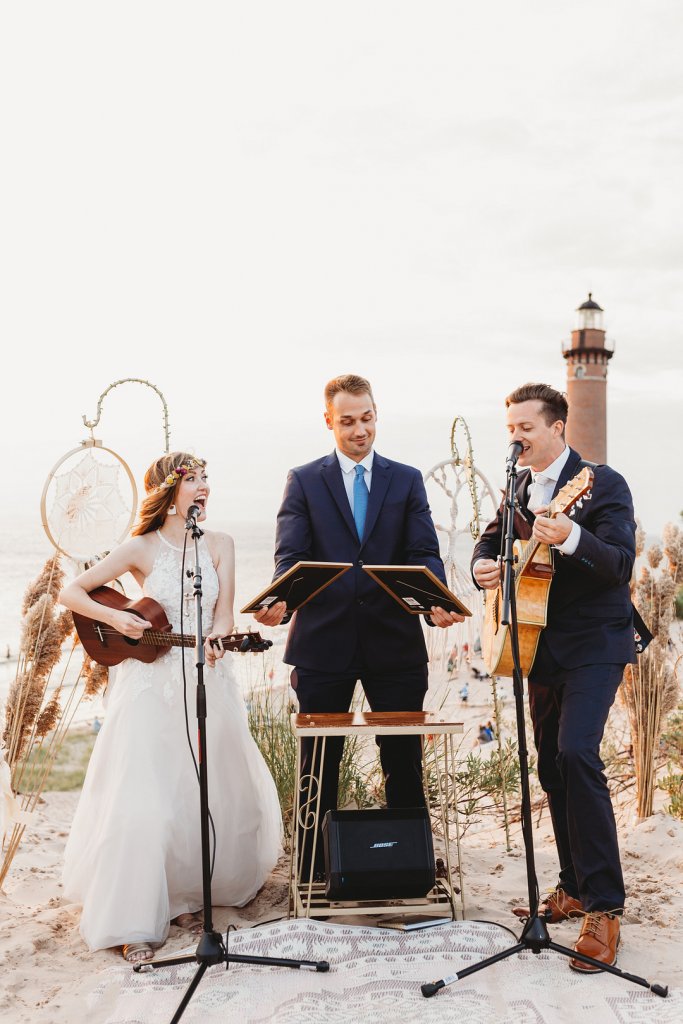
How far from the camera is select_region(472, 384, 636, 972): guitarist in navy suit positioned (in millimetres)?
3541

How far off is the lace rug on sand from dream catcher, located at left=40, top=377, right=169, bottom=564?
2402 millimetres

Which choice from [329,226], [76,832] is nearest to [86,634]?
[76,832]

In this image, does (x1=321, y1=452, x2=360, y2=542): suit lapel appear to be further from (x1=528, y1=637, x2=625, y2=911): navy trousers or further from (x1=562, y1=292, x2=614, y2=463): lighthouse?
(x1=562, y1=292, x2=614, y2=463): lighthouse

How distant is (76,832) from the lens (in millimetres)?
4258

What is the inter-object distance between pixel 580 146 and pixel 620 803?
1195cm

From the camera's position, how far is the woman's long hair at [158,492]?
452 centimetres

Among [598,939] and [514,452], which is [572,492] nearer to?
[514,452]

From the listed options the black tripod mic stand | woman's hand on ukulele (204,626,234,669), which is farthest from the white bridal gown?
the black tripod mic stand

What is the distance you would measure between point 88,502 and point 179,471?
44.9 inches

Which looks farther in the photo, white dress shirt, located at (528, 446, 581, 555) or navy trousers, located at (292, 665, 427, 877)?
navy trousers, located at (292, 665, 427, 877)

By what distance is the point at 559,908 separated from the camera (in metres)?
4.02

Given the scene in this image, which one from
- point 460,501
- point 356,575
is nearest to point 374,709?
point 356,575

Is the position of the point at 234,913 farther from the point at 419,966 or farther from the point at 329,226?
the point at 329,226

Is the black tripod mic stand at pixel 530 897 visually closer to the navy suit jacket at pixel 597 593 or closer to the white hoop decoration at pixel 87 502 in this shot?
the navy suit jacket at pixel 597 593
